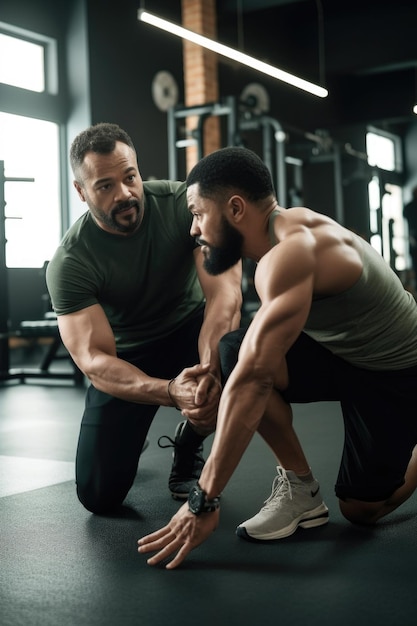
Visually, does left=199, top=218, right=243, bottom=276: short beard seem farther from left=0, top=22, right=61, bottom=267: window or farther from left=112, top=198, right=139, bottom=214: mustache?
left=0, top=22, right=61, bottom=267: window

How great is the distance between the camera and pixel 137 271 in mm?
2191

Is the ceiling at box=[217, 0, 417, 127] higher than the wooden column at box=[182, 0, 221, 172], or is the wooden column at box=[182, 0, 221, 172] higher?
the ceiling at box=[217, 0, 417, 127]

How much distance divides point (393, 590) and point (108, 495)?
865 millimetres

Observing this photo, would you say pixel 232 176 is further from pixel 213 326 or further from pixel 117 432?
pixel 117 432

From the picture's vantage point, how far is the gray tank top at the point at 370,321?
1683 mm

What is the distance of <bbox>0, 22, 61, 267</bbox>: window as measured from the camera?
6.44 metres

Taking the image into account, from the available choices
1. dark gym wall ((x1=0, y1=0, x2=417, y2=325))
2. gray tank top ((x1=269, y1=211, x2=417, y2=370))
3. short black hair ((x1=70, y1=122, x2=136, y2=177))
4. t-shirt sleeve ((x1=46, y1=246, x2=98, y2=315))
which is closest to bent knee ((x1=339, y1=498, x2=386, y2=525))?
gray tank top ((x1=269, y1=211, x2=417, y2=370))

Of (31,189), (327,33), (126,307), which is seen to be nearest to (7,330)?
(31,189)

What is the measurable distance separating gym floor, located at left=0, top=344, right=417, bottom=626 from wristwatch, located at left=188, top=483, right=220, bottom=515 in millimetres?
140

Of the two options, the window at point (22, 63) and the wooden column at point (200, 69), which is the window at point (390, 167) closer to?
the wooden column at point (200, 69)

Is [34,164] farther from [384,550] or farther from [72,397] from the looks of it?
[384,550]

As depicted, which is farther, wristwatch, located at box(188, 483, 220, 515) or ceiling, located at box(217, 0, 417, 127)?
ceiling, located at box(217, 0, 417, 127)

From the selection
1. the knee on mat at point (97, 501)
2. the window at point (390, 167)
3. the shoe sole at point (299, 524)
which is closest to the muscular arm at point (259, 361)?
the shoe sole at point (299, 524)

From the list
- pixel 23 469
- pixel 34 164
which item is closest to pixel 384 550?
pixel 23 469
